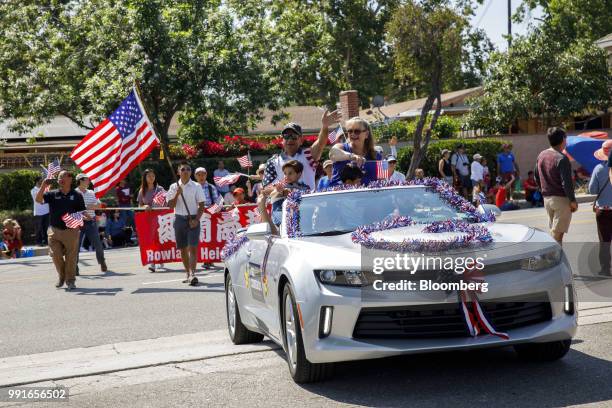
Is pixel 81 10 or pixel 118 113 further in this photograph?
pixel 81 10

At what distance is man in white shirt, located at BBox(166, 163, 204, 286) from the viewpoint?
1505 centimetres

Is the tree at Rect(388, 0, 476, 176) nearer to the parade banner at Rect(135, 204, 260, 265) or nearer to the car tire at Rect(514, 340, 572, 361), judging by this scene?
the parade banner at Rect(135, 204, 260, 265)

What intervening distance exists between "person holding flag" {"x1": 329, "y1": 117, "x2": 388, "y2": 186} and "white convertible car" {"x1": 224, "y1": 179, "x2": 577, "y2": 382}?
1949mm

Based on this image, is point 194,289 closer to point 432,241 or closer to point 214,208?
point 214,208

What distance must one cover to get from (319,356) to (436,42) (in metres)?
35.6

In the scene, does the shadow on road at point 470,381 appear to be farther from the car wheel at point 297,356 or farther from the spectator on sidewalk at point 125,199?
the spectator on sidewalk at point 125,199

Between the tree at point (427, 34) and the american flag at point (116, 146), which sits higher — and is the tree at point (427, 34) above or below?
above

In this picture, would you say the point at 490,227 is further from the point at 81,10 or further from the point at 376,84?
the point at 376,84

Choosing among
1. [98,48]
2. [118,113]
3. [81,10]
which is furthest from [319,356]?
[81,10]

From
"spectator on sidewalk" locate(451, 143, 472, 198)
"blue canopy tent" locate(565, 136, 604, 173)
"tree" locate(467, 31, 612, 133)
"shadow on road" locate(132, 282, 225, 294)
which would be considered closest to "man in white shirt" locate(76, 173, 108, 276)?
"shadow on road" locate(132, 282, 225, 294)

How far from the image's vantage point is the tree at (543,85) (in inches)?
1593

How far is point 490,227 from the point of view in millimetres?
7297

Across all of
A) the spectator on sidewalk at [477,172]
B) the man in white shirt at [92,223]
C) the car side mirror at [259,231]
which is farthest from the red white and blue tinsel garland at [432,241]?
the spectator on sidewalk at [477,172]

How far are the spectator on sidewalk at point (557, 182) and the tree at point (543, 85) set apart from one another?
95.4 ft
